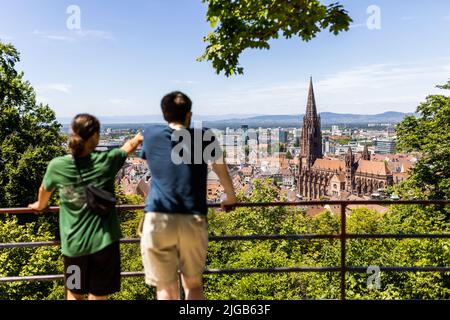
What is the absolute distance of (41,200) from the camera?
9.66ft

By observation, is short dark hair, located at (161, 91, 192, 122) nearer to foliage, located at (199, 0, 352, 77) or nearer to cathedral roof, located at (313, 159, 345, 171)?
foliage, located at (199, 0, 352, 77)

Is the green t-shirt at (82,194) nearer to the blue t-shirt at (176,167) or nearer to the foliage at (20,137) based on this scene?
the blue t-shirt at (176,167)

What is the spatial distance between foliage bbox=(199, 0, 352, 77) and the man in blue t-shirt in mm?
3048

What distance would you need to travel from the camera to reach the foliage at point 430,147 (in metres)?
20.0

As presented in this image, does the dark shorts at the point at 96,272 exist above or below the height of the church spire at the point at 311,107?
below

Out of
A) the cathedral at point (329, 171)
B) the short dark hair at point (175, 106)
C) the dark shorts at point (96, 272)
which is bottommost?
the cathedral at point (329, 171)

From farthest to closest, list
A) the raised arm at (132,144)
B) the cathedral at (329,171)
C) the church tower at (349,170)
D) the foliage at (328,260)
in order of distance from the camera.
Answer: the church tower at (349,170) < the cathedral at (329,171) < the foliage at (328,260) < the raised arm at (132,144)


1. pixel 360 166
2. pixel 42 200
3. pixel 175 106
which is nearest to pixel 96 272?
pixel 42 200

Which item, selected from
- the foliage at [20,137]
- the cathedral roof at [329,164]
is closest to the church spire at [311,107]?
the cathedral roof at [329,164]

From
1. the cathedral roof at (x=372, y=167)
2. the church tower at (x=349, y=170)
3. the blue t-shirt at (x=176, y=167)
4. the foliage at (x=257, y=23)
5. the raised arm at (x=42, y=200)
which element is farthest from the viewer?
the church tower at (x=349, y=170)

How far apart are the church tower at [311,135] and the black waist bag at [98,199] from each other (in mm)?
109520

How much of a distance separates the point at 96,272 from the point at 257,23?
4.21 meters
